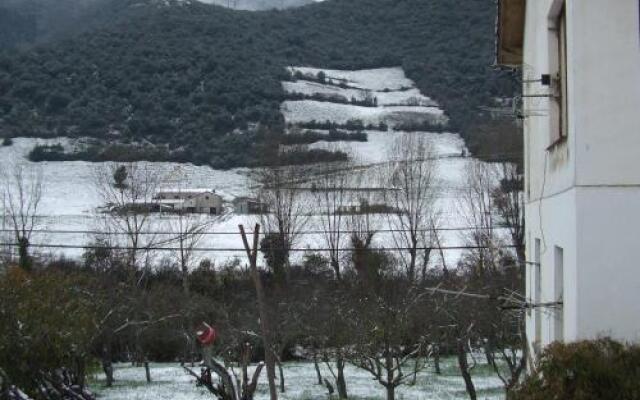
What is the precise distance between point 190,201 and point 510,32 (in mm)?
43227

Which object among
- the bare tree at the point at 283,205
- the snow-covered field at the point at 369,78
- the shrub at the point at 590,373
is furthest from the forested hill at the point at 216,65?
the shrub at the point at 590,373

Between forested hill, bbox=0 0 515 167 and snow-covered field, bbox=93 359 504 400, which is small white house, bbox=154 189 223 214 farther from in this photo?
forested hill, bbox=0 0 515 167

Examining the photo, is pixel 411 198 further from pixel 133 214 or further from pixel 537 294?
pixel 537 294

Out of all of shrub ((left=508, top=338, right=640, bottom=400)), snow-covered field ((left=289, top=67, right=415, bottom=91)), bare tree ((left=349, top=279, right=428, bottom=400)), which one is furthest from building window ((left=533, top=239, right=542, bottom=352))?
snow-covered field ((left=289, top=67, right=415, bottom=91))

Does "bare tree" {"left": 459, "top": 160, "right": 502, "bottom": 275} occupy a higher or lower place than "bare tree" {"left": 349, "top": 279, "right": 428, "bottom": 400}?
higher

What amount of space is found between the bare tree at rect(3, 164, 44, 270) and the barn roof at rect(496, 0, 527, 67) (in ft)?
79.5

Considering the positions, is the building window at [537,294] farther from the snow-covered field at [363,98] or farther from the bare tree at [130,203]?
the snow-covered field at [363,98]

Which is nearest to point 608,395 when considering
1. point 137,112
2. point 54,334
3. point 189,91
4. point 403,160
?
point 54,334

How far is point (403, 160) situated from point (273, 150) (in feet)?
29.2

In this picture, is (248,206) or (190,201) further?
(190,201)

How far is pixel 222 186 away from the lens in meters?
68.3

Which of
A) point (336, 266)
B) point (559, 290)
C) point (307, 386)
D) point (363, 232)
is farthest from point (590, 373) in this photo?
point (363, 232)

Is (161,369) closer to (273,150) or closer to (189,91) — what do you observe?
(273,150)

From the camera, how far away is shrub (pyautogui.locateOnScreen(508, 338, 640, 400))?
596cm
